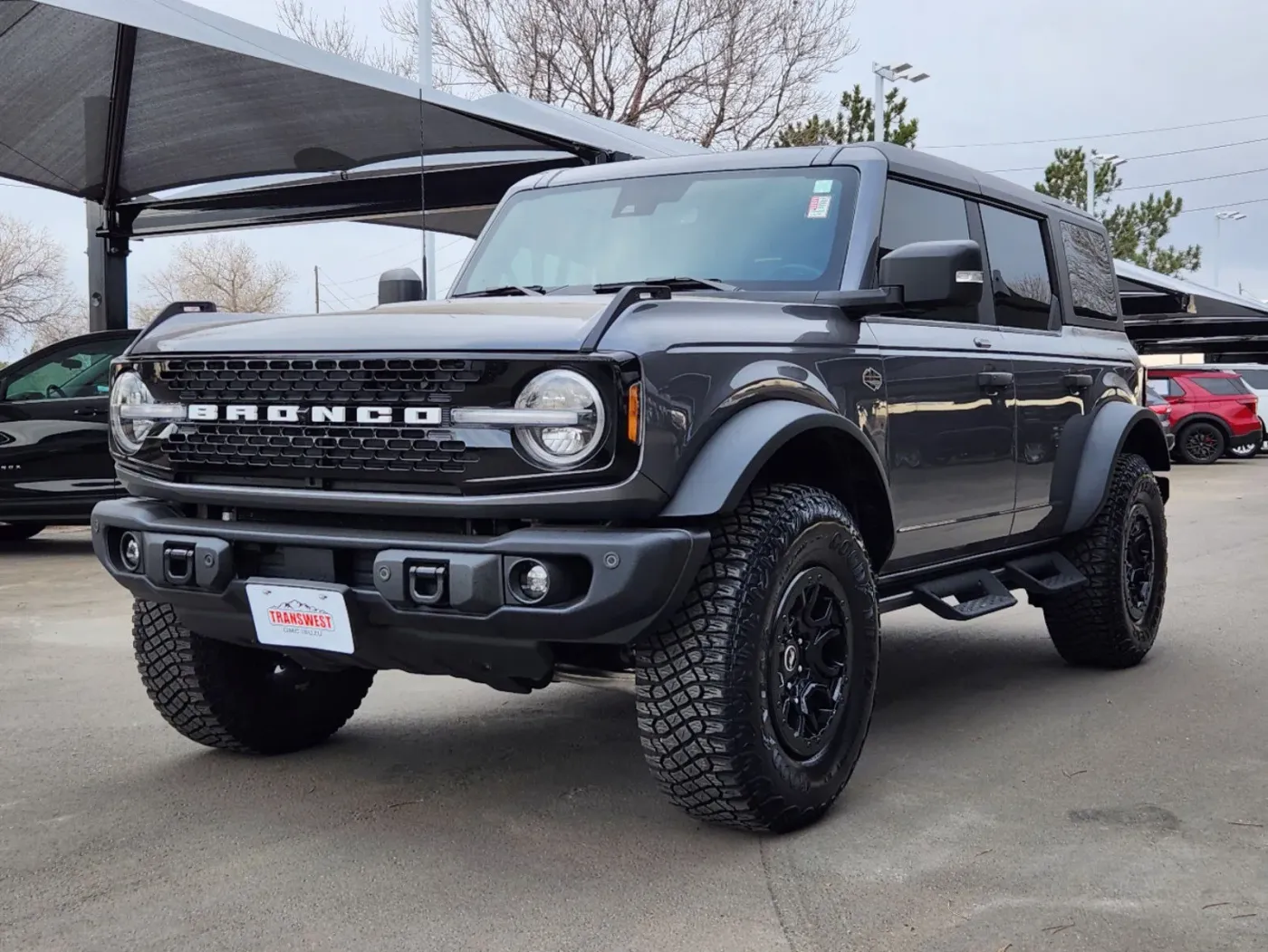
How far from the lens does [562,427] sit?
328cm

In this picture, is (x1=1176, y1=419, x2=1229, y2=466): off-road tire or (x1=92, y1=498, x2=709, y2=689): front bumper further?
(x1=1176, y1=419, x2=1229, y2=466): off-road tire

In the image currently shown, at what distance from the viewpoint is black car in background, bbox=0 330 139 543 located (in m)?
9.91

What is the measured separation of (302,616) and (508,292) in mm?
1527

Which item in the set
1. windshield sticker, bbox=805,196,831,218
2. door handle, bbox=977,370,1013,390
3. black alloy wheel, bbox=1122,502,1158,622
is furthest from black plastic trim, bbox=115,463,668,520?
black alloy wheel, bbox=1122,502,1158,622

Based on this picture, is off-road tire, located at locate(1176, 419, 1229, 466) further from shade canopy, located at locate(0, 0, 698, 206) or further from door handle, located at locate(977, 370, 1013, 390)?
door handle, located at locate(977, 370, 1013, 390)

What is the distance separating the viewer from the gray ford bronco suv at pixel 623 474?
3.31 meters

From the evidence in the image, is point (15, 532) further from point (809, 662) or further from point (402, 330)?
point (809, 662)

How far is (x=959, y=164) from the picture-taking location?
5.41 meters

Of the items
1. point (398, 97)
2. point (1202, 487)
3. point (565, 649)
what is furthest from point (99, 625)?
point (1202, 487)

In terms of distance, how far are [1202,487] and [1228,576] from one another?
9.30 metres

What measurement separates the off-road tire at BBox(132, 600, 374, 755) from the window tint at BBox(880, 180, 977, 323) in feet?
7.42

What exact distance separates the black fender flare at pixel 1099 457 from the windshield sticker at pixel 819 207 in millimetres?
1822

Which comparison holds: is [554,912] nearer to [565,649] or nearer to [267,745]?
[565,649]

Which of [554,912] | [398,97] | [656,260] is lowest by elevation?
[554,912]
